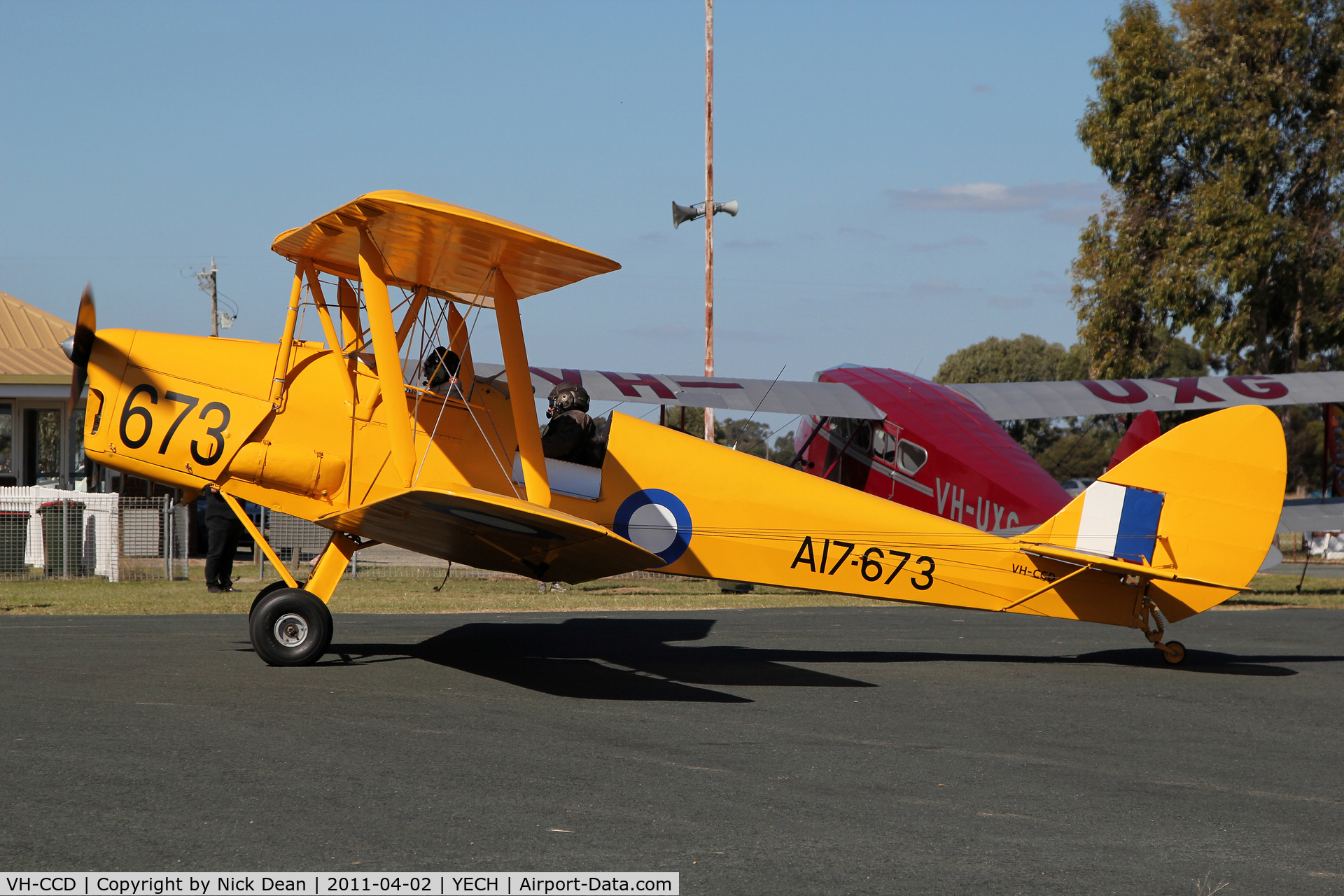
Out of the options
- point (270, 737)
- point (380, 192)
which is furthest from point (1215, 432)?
point (270, 737)

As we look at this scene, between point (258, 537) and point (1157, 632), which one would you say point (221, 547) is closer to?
point (258, 537)

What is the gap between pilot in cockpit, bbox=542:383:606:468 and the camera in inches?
313

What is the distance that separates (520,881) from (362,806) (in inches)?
43.2

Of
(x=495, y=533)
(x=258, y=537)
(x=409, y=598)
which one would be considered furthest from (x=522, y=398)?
(x=409, y=598)

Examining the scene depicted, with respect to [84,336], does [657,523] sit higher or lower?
lower

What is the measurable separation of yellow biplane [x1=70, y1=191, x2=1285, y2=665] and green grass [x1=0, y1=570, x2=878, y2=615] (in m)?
4.39

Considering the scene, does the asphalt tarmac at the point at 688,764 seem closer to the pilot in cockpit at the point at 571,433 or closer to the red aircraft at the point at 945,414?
the pilot in cockpit at the point at 571,433

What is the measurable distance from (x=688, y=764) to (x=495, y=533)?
94.7 inches

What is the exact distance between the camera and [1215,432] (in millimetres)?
8086

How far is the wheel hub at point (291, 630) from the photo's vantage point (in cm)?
764

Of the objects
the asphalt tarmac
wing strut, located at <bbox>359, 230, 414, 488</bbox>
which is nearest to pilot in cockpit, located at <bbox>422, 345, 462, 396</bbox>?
wing strut, located at <bbox>359, 230, 414, 488</bbox>

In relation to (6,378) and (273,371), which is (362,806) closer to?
(273,371)

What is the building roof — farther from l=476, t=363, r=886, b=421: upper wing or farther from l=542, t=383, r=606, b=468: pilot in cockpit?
l=542, t=383, r=606, b=468: pilot in cockpit

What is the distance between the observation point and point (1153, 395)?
613 inches
